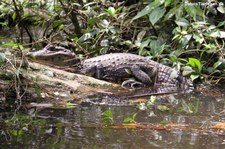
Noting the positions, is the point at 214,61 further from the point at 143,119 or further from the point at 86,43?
the point at 143,119

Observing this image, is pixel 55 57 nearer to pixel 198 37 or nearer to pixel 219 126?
pixel 198 37

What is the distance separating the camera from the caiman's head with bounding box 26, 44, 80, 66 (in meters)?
5.14

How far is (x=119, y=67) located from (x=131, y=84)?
1.50 ft

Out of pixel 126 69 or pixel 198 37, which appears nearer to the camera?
pixel 198 37

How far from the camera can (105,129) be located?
2873mm

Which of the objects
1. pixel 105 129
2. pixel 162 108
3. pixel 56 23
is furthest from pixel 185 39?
pixel 105 129

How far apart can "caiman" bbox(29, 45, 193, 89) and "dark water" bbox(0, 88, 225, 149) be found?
1.39m

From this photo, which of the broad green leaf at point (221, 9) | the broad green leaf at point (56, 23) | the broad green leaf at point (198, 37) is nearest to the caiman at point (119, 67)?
the broad green leaf at point (198, 37)

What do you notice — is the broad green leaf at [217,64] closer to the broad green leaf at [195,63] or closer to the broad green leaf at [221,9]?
the broad green leaf at [195,63]

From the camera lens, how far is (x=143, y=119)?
3.21 metres

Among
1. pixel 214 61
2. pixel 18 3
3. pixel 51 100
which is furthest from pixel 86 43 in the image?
pixel 51 100

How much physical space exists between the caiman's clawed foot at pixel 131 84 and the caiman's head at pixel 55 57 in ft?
2.55

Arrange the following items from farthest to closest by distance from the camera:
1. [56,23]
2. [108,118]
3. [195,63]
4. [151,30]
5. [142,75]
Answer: [56,23], [151,30], [142,75], [195,63], [108,118]

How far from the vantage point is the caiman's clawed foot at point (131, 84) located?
4863 mm
